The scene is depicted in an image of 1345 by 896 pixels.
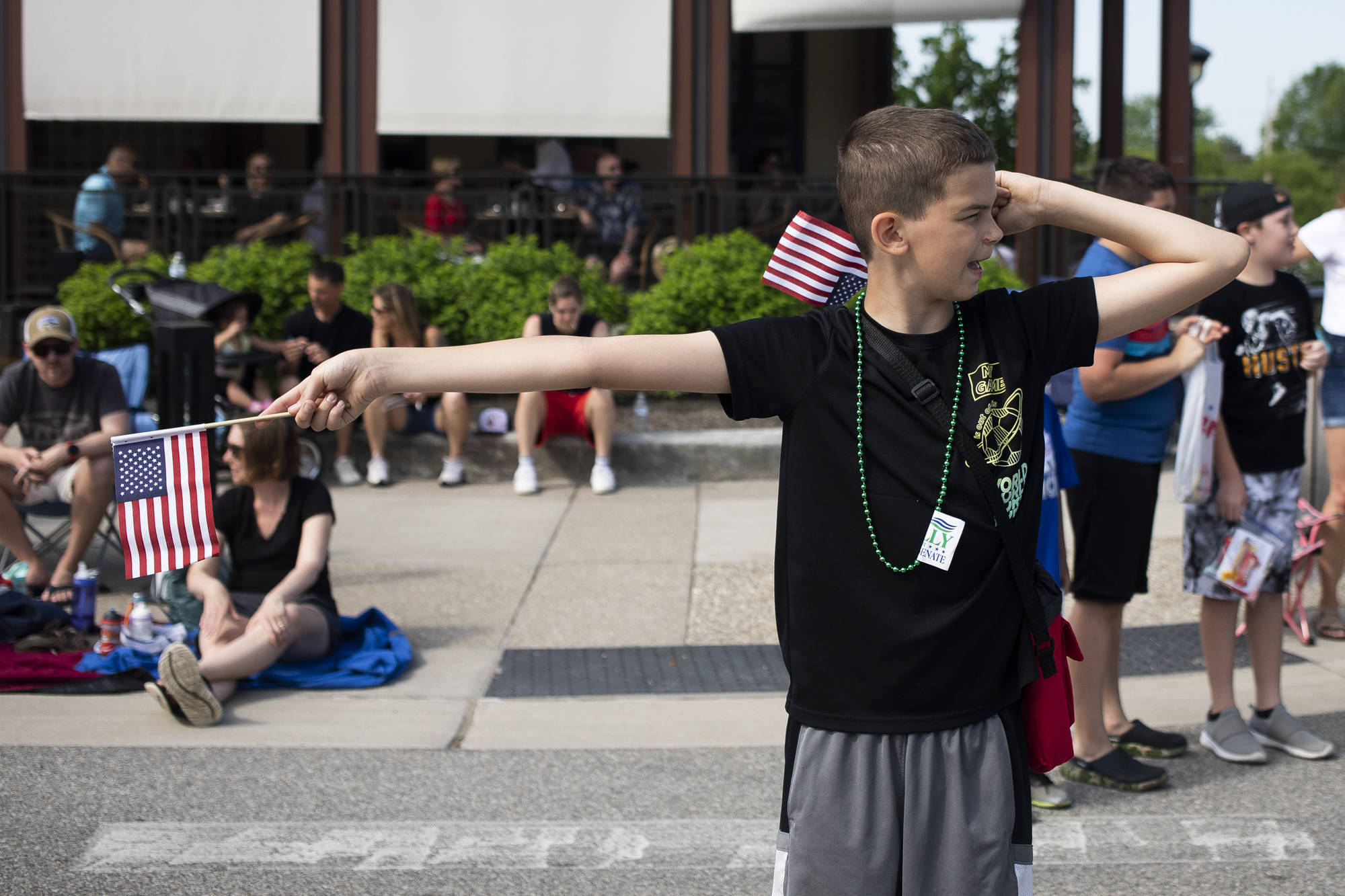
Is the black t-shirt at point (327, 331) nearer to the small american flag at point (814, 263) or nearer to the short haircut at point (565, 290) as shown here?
the short haircut at point (565, 290)

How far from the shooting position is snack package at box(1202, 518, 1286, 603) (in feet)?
14.5

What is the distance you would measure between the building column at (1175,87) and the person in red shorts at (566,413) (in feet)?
21.3

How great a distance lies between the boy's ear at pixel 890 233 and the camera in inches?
84.9

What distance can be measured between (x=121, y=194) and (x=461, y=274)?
11.1 feet

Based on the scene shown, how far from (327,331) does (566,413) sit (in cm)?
191

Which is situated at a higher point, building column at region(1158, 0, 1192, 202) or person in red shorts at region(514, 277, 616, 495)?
building column at region(1158, 0, 1192, 202)

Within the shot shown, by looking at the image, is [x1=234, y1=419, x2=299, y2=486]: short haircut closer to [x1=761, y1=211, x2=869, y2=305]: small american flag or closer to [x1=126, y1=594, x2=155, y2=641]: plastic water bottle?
[x1=126, y1=594, x2=155, y2=641]: plastic water bottle

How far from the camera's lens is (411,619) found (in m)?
6.31

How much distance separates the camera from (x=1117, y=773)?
4262 millimetres

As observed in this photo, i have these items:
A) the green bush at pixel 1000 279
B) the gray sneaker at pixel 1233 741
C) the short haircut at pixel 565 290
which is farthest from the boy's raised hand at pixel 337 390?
the green bush at pixel 1000 279

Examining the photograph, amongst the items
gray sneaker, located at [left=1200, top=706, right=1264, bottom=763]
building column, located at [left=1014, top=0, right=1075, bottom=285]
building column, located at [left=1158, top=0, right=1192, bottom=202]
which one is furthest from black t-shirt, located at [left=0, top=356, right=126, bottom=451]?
building column, located at [left=1158, top=0, right=1192, bottom=202]

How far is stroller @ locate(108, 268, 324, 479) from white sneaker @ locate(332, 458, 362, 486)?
0.46 ft

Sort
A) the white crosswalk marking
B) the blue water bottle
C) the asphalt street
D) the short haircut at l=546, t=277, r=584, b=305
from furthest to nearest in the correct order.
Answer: the short haircut at l=546, t=277, r=584, b=305
the blue water bottle
the white crosswalk marking
the asphalt street

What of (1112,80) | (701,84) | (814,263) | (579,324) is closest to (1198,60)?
(1112,80)
